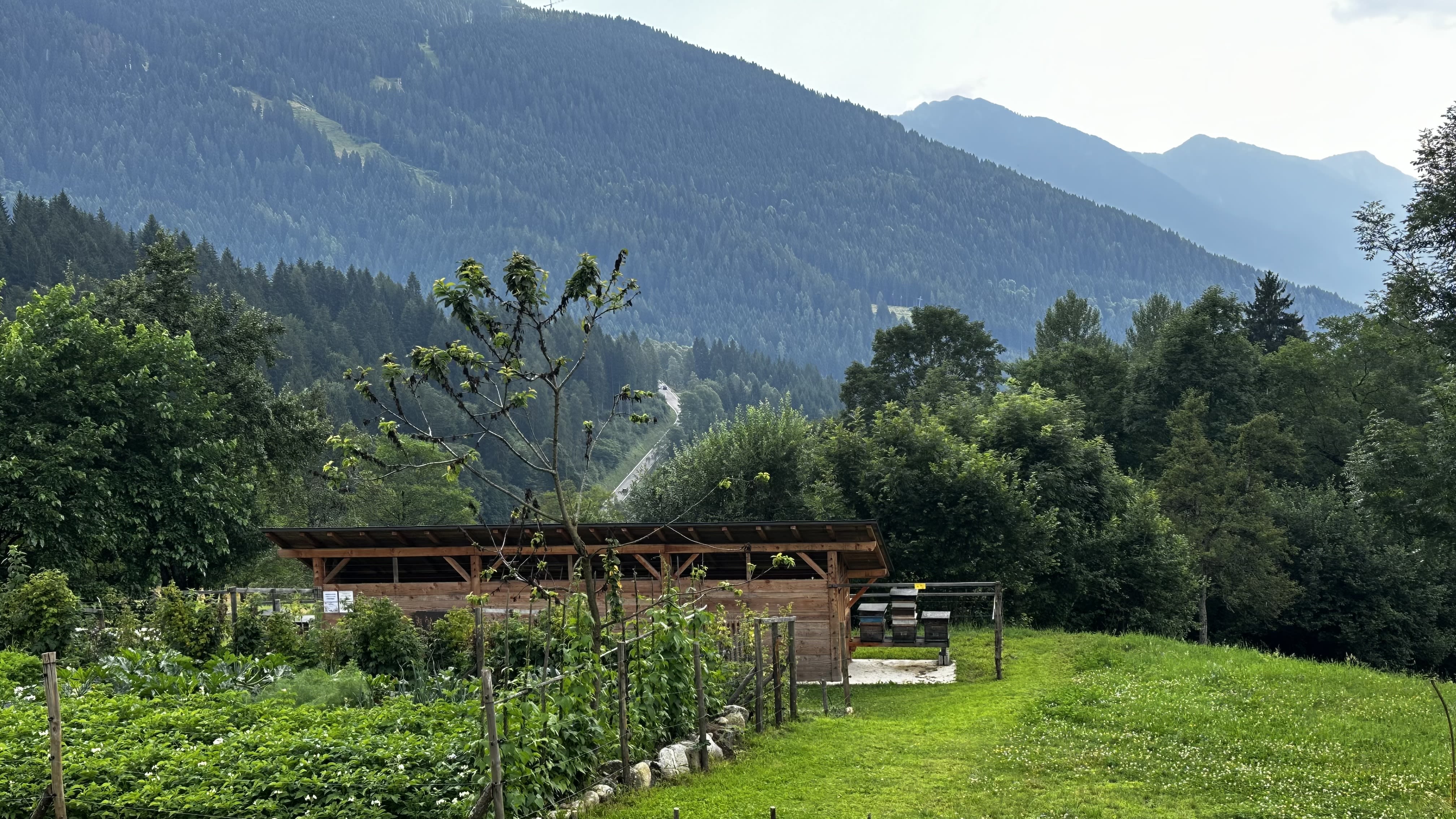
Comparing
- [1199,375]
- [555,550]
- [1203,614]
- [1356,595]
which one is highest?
[1199,375]

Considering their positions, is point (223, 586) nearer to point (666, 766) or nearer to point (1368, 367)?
point (666, 766)

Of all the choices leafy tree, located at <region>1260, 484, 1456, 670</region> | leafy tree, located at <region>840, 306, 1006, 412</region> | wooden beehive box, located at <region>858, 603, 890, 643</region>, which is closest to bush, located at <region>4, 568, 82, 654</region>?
wooden beehive box, located at <region>858, 603, 890, 643</region>

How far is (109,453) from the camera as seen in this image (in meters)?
32.9

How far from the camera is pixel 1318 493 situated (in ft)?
169

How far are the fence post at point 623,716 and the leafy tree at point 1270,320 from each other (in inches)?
2780

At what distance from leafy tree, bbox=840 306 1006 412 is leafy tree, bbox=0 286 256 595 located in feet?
138

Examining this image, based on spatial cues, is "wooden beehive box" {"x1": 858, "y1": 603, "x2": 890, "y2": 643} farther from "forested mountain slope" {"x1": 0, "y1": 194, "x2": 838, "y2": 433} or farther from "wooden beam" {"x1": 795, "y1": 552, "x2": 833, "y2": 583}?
"forested mountain slope" {"x1": 0, "y1": 194, "x2": 838, "y2": 433}

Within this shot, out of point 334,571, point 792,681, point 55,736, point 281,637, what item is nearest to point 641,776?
point 55,736

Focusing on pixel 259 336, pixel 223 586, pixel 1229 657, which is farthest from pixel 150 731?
pixel 259 336

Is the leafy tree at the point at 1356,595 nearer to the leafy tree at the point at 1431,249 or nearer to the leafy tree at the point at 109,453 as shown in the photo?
the leafy tree at the point at 1431,249

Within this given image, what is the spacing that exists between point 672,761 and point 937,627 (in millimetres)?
14692

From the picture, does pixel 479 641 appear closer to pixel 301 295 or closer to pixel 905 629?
pixel 905 629

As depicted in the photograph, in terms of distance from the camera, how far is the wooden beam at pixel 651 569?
25.5 meters

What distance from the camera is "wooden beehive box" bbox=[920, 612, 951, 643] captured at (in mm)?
26141
